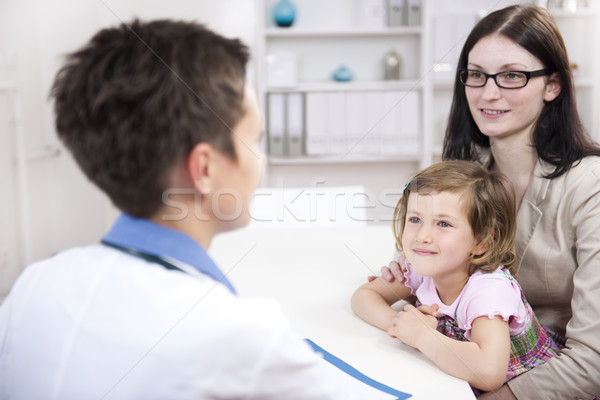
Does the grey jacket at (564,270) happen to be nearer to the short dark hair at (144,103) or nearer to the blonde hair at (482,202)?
the blonde hair at (482,202)

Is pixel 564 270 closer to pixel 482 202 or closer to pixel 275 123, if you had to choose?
pixel 482 202

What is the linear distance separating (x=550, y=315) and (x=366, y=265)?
374 mm

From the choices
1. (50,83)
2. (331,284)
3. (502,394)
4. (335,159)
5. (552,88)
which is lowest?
(502,394)

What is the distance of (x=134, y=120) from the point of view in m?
0.50

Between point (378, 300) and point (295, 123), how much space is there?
1843mm

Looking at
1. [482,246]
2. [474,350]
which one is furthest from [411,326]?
[482,246]

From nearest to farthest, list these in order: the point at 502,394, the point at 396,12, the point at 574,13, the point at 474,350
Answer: the point at 474,350, the point at 502,394, the point at 574,13, the point at 396,12

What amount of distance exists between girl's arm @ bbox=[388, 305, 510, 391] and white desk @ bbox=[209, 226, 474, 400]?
0.02m

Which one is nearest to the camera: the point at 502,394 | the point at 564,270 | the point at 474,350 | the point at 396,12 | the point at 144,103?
the point at 144,103

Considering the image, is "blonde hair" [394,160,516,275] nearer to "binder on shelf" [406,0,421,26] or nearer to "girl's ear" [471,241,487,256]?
"girl's ear" [471,241,487,256]

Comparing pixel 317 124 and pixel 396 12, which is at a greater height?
pixel 396 12

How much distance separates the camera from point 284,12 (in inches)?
104

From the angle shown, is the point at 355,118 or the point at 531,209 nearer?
the point at 531,209

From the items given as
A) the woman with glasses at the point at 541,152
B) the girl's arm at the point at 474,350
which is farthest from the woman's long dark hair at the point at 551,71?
the girl's arm at the point at 474,350
